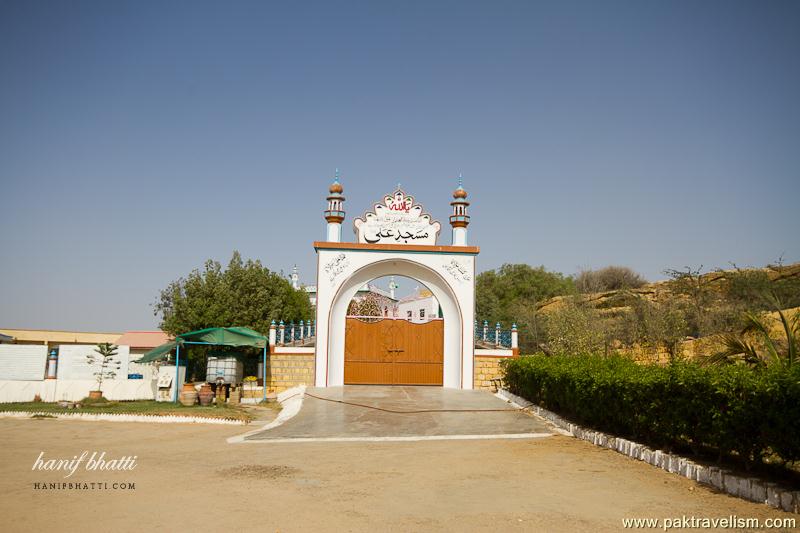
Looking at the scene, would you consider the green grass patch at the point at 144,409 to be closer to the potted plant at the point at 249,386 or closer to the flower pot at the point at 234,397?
the flower pot at the point at 234,397

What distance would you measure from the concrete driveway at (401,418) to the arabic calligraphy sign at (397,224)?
4.67 metres

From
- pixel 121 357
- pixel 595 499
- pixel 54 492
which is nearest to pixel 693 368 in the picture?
pixel 595 499

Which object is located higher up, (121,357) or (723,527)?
(121,357)

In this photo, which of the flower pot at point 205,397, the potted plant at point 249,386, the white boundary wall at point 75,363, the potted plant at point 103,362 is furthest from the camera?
the potted plant at point 249,386

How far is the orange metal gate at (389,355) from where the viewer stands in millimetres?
18875

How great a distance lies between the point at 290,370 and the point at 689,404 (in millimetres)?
12743

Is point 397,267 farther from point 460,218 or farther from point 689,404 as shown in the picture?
point 689,404

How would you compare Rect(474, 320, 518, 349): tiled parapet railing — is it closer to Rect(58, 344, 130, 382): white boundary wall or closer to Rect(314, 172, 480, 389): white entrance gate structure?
Rect(314, 172, 480, 389): white entrance gate structure

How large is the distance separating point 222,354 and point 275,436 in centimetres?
809

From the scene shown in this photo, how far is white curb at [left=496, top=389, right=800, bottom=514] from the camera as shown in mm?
5980

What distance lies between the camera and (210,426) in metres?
12.7

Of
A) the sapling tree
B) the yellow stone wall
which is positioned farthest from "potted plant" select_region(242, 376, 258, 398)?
the yellow stone wall

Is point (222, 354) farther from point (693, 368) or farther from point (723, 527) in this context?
point (723, 527)

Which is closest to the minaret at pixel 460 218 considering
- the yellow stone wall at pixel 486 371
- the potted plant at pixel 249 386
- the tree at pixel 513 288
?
the yellow stone wall at pixel 486 371
